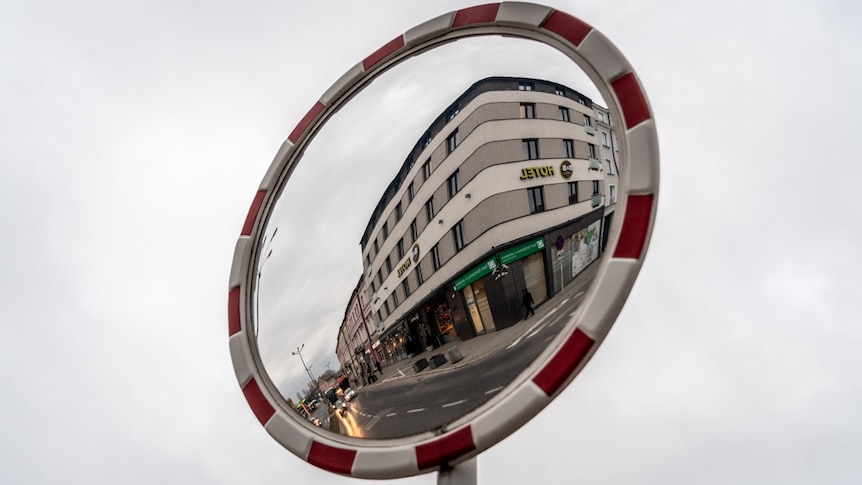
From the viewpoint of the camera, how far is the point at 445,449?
1153mm

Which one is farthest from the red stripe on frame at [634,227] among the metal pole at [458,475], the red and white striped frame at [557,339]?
the metal pole at [458,475]

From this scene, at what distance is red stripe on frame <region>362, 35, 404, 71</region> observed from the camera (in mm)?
1959

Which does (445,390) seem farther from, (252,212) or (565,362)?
(252,212)

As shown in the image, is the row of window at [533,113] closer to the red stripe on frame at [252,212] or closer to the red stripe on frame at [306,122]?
the red stripe on frame at [306,122]

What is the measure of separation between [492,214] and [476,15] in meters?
1.03

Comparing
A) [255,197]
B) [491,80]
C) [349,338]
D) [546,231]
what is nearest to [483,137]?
[491,80]

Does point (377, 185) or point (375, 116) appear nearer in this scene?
point (377, 185)

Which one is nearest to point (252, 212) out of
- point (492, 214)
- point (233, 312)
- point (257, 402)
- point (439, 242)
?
point (233, 312)

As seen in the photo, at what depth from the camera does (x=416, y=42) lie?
6.17 feet

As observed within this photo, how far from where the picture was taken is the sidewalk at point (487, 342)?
114cm

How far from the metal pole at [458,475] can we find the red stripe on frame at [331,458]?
1.07ft

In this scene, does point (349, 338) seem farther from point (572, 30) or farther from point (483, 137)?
point (572, 30)

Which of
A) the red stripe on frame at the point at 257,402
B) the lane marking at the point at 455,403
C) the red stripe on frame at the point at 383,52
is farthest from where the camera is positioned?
the red stripe on frame at the point at 383,52

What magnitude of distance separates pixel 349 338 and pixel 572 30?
152 centimetres
